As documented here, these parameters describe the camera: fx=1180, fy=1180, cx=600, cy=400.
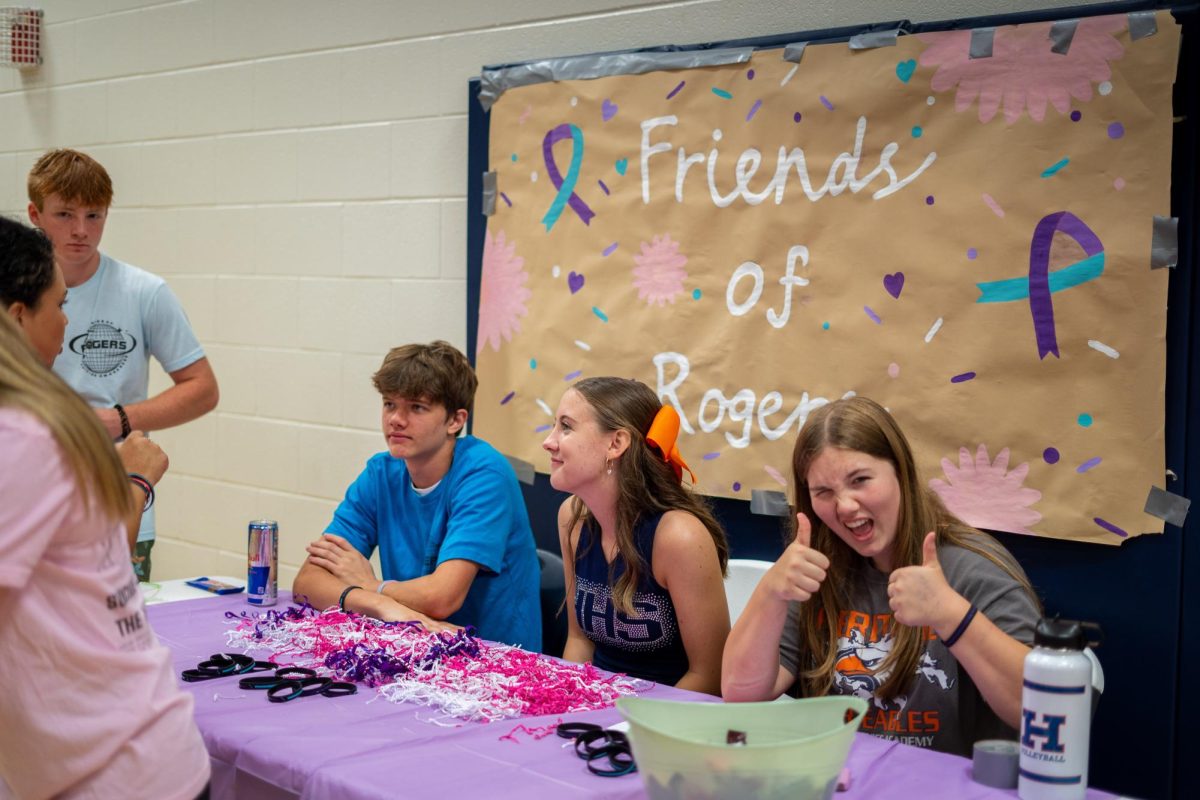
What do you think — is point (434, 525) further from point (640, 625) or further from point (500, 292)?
point (500, 292)

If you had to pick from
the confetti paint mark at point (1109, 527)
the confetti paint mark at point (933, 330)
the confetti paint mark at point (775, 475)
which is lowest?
the confetti paint mark at point (1109, 527)

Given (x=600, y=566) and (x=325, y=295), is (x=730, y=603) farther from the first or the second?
(x=325, y=295)

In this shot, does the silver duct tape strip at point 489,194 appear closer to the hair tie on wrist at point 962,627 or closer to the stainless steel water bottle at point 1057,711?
the hair tie on wrist at point 962,627

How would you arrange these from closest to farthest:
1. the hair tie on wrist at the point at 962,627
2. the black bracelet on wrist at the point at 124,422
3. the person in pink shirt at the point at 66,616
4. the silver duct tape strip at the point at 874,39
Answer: the person in pink shirt at the point at 66,616, the hair tie on wrist at the point at 962,627, the silver duct tape strip at the point at 874,39, the black bracelet on wrist at the point at 124,422

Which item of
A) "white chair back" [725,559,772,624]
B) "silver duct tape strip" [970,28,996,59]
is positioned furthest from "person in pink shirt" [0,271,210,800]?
"silver duct tape strip" [970,28,996,59]

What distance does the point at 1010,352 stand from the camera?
2.63m

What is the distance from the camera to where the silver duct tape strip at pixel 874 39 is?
2766mm

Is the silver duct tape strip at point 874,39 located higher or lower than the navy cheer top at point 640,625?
higher

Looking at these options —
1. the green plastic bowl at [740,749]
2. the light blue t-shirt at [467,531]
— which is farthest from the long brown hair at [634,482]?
the green plastic bowl at [740,749]

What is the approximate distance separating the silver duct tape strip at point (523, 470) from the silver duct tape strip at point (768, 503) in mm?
757

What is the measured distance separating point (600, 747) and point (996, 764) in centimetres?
51

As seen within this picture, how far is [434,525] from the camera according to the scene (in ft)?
8.54

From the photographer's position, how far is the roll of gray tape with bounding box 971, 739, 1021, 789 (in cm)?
146

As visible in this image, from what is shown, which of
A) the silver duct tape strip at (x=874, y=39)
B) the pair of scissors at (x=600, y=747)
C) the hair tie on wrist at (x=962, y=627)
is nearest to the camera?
the pair of scissors at (x=600, y=747)
